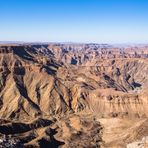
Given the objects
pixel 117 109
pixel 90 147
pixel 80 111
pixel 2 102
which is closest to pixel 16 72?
pixel 2 102

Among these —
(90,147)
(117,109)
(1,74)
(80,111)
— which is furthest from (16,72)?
(90,147)

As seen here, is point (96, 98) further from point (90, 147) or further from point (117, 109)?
point (90, 147)

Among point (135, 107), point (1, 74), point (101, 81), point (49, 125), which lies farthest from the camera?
point (101, 81)

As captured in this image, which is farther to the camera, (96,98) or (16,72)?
(16,72)

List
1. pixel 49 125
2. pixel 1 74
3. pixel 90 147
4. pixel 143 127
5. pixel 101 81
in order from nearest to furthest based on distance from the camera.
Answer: pixel 90 147
pixel 143 127
pixel 49 125
pixel 1 74
pixel 101 81

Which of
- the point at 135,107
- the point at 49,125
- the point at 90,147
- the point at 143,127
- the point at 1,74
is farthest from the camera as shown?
the point at 1,74

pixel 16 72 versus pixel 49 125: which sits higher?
pixel 16 72

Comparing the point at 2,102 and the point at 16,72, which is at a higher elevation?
the point at 16,72

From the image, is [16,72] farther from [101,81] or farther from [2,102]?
[101,81]

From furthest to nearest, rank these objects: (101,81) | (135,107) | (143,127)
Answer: (101,81) < (135,107) < (143,127)
